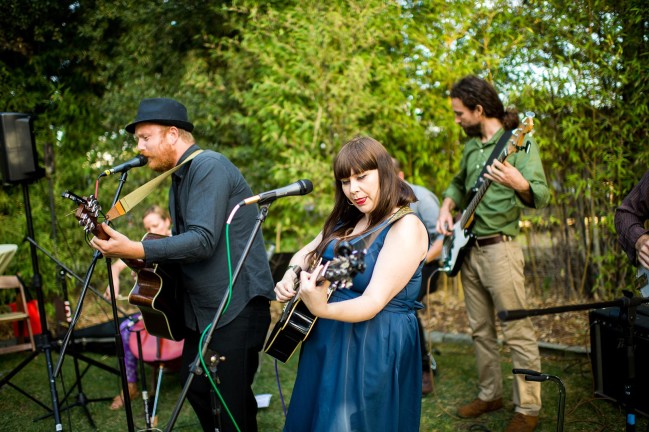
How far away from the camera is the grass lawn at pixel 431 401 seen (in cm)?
Result: 348

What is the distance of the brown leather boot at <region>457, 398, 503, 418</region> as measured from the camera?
3.58 metres

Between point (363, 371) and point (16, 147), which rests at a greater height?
point (16, 147)

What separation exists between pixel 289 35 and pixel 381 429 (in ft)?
14.7

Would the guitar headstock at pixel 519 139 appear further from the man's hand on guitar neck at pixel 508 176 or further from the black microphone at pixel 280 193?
the black microphone at pixel 280 193

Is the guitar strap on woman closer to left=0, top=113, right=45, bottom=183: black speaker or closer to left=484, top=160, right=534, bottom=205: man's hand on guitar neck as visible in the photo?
left=484, top=160, right=534, bottom=205: man's hand on guitar neck

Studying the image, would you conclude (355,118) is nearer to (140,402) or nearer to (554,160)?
(554,160)

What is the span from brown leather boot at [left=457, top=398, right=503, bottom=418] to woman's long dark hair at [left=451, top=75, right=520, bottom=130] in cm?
172

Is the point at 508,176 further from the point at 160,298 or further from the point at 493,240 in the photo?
the point at 160,298

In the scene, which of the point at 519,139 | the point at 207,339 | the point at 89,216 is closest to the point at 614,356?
the point at 519,139

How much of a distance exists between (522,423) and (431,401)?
2.64 feet

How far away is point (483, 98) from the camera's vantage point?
3.38m

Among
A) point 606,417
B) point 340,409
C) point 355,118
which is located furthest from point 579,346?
point 340,409

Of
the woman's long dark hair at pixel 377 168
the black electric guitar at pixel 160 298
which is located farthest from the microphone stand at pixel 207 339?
the black electric guitar at pixel 160 298

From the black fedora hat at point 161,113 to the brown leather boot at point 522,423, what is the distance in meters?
2.45
